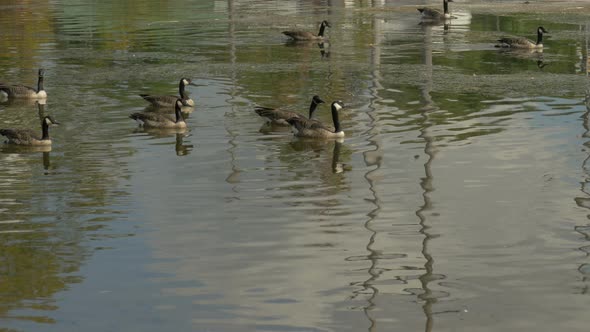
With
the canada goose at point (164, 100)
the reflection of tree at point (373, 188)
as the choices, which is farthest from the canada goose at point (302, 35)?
the canada goose at point (164, 100)

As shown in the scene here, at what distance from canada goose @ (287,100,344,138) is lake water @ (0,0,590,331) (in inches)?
11.4

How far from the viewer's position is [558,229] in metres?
18.6

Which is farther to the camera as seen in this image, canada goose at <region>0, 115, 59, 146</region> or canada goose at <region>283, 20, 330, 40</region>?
canada goose at <region>283, 20, 330, 40</region>

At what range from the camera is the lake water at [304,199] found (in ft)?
49.0

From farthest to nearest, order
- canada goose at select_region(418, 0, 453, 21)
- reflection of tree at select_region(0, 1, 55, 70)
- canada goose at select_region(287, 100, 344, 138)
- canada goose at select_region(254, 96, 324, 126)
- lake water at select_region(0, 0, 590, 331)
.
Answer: canada goose at select_region(418, 0, 453, 21) → reflection of tree at select_region(0, 1, 55, 70) → canada goose at select_region(254, 96, 324, 126) → canada goose at select_region(287, 100, 344, 138) → lake water at select_region(0, 0, 590, 331)

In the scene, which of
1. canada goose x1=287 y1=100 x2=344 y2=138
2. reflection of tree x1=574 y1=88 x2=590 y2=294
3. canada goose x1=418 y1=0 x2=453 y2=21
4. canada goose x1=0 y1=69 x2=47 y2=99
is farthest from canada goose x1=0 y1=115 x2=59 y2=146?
canada goose x1=418 y1=0 x2=453 y2=21

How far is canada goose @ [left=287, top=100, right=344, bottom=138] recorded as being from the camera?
1051 inches

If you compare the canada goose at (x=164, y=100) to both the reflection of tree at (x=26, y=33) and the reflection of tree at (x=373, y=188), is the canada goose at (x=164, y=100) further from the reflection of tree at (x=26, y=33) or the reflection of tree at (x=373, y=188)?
the reflection of tree at (x=26, y=33)

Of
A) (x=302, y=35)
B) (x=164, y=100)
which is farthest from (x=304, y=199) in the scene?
(x=302, y=35)

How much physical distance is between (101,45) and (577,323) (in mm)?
34515

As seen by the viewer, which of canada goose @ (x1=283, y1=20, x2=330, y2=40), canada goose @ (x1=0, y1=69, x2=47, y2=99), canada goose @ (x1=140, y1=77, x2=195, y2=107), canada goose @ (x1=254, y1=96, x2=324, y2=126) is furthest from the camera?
canada goose @ (x1=283, y1=20, x2=330, y2=40)

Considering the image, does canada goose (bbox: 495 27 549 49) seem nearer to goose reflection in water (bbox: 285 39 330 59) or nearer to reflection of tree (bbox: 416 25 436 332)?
reflection of tree (bbox: 416 25 436 332)

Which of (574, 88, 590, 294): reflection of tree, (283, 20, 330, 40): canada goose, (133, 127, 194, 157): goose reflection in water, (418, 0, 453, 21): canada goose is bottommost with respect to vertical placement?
(574, 88, 590, 294): reflection of tree

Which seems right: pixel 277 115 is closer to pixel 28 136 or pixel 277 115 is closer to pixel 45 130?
pixel 45 130
